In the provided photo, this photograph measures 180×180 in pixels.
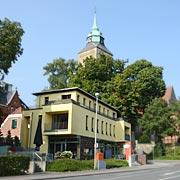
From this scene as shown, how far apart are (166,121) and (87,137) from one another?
18665mm

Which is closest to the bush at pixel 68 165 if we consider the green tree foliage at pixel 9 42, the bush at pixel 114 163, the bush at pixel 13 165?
the bush at pixel 114 163

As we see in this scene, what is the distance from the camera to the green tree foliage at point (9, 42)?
3356 centimetres

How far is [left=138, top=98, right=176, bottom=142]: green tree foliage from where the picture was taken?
173 feet

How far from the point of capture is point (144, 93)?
57906mm

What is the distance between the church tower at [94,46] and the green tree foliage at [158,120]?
113 ft

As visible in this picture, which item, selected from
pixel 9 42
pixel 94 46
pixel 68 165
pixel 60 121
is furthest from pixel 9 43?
pixel 94 46

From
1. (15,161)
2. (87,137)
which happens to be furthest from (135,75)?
(15,161)

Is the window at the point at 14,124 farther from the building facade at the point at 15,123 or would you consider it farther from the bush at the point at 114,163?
the bush at the point at 114,163

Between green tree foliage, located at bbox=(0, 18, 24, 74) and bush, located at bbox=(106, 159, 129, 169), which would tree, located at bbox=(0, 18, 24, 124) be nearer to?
green tree foliage, located at bbox=(0, 18, 24, 74)

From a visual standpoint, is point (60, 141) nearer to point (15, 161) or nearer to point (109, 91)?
point (15, 161)

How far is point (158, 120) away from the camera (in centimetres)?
5288

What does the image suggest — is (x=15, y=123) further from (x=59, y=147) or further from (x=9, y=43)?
(x=9, y=43)

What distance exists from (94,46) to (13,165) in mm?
66506

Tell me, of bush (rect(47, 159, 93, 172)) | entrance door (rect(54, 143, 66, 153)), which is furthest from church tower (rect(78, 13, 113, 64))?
bush (rect(47, 159, 93, 172))
